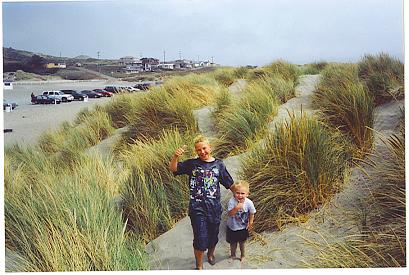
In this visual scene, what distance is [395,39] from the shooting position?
2.69m

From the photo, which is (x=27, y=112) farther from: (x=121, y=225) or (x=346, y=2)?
(x=346, y=2)

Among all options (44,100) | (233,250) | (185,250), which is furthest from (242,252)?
(44,100)

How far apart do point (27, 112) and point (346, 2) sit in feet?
6.55

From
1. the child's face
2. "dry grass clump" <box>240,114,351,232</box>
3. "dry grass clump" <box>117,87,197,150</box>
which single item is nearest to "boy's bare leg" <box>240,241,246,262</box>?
"dry grass clump" <box>240,114,351,232</box>

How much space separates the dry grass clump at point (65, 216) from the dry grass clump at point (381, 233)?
1039mm

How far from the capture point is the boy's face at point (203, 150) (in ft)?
8.50

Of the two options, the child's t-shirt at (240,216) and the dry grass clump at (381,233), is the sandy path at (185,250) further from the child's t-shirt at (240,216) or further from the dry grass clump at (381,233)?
the dry grass clump at (381,233)

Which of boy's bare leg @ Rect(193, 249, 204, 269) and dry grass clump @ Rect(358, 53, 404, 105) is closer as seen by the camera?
boy's bare leg @ Rect(193, 249, 204, 269)

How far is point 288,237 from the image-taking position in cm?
249

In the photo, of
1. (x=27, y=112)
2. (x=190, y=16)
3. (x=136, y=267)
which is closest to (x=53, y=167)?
(x=27, y=112)

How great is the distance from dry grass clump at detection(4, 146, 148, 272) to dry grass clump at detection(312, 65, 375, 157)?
1301 millimetres

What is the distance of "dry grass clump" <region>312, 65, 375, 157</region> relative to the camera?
270cm

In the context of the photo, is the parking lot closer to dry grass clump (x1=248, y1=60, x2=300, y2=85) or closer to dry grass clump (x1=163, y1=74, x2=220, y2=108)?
dry grass clump (x1=163, y1=74, x2=220, y2=108)

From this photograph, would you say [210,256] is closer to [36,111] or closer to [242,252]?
[242,252]
